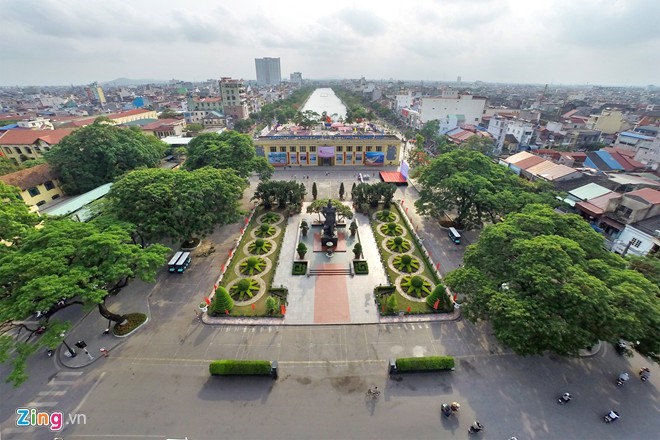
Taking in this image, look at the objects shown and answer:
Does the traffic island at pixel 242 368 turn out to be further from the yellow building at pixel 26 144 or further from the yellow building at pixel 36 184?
the yellow building at pixel 26 144

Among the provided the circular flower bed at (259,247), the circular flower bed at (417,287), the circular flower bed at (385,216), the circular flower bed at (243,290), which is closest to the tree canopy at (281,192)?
the circular flower bed at (259,247)

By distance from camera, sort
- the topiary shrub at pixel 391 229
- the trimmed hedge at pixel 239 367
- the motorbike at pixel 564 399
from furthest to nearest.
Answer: the topiary shrub at pixel 391 229 → the trimmed hedge at pixel 239 367 → the motorbike at pixel 564 399

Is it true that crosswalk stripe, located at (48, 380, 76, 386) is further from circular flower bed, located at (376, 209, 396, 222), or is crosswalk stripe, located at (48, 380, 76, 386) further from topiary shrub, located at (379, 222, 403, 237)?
circular flower bed, located at (376, 209, 396, 222)

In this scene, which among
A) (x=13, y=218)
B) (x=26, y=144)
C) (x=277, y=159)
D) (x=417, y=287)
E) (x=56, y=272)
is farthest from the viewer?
(x=277, y=159)

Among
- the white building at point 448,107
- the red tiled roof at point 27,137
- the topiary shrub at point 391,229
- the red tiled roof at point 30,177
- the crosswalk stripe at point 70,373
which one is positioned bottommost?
the crosswalk stripe at point 70,373

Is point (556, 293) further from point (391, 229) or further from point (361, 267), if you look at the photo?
point (391, 229)

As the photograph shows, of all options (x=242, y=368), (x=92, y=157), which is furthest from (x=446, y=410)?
(x=92, y=157)

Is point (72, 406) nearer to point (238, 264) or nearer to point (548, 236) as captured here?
point (238, 264)
